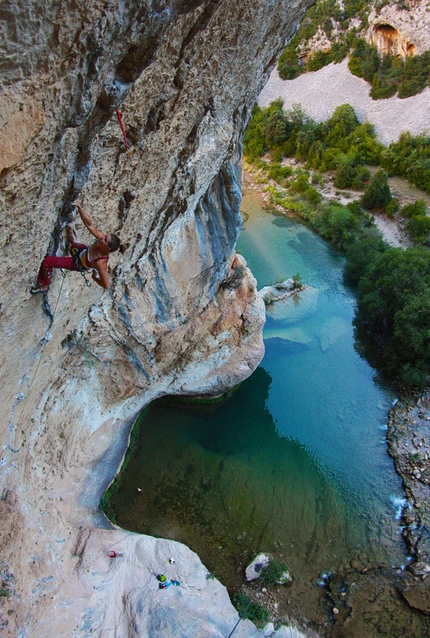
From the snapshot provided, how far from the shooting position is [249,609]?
800 centimetres

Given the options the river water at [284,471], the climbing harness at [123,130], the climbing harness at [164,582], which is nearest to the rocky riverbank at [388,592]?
the river water at [284,471]

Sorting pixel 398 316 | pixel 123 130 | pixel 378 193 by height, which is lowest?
pixel 398 316

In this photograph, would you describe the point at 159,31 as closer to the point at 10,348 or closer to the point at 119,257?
the point at 119,257

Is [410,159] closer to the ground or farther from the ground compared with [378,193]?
farther from the ground

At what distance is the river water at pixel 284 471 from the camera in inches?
356

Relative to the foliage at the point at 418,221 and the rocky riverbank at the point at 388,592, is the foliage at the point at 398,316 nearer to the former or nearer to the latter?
the rocky riverbank at the point at 388,592

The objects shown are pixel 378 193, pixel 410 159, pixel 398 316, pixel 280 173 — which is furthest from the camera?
pixel 280 173

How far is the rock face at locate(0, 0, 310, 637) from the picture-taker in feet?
12.0

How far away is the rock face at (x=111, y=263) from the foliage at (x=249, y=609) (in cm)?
25

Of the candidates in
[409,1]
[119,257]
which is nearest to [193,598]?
[119,257]

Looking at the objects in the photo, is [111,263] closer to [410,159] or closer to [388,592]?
[388,592]

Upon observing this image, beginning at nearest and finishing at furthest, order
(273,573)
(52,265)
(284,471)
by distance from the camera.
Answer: (52,265)
(273,573)
(284,471)

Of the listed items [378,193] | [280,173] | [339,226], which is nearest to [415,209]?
[378,193]

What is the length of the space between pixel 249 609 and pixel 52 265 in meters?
7.27
